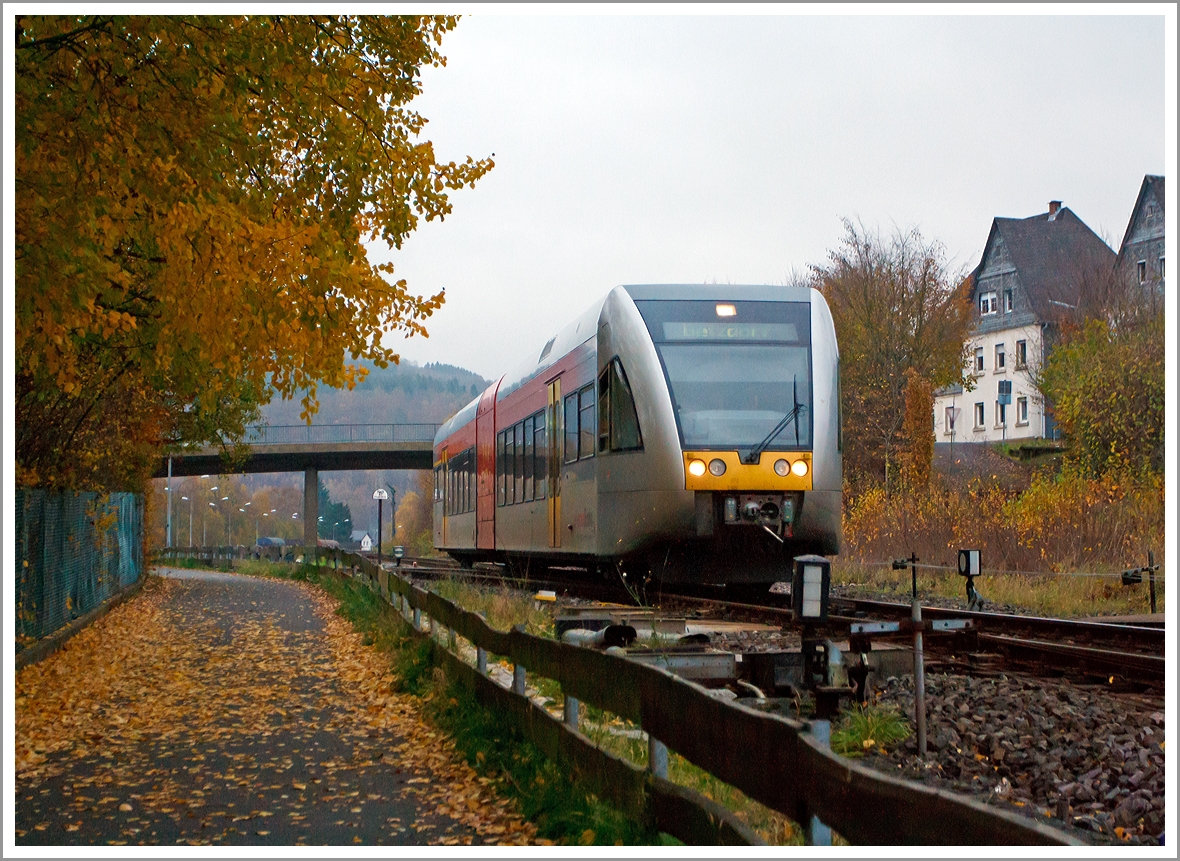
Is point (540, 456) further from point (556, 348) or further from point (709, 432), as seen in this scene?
point (709, 432)

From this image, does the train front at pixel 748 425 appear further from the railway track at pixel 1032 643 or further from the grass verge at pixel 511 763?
the grass verge at pixel 511 763

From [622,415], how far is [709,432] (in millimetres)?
1054

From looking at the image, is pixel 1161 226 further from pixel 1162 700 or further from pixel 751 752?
pixel 751 752

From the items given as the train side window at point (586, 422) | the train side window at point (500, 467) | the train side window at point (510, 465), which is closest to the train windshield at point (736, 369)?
the train side window at point (586, 422)

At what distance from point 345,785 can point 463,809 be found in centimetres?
103

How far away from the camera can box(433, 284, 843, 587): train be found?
14109 millimetres

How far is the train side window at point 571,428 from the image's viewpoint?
16516 mm

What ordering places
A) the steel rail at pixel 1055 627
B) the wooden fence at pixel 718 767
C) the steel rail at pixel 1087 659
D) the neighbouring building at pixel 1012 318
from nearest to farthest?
1. the wooden fence at pixel 718 767
2. the steel rail at pixel 1087 659
3. the steel rail at pixel 1055 627
4. the neighbouring building at pixel 1012 318

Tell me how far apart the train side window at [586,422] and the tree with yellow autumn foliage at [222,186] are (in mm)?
4077

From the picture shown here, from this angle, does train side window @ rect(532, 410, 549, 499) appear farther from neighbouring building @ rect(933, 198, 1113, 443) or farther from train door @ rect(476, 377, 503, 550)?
neighbouring building @ rect(933, 198, 1113, 443)

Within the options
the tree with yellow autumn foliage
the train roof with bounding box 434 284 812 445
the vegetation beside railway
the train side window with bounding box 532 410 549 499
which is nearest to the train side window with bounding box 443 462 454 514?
the vegetation beside railway

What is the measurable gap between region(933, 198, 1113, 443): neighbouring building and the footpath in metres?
48.6

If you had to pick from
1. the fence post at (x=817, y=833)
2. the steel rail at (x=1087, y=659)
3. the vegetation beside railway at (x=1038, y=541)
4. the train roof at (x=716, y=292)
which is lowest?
the steel rail at (x=1087, y=659)

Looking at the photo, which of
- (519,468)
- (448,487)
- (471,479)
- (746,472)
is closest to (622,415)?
(746,472)
